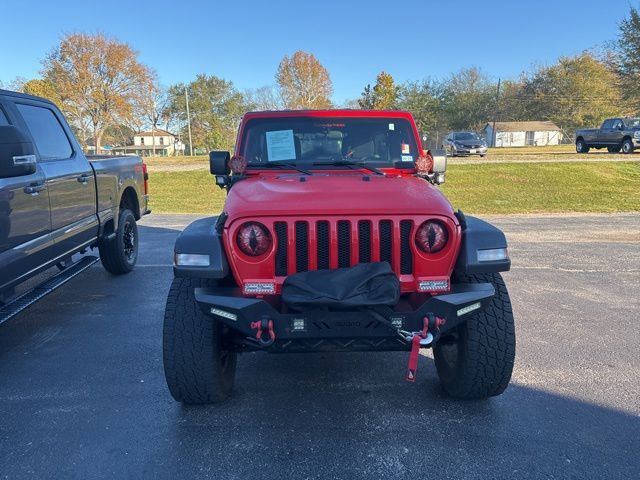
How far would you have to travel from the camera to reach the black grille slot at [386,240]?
278 centimetres

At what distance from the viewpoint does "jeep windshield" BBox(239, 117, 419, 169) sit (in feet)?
13.3

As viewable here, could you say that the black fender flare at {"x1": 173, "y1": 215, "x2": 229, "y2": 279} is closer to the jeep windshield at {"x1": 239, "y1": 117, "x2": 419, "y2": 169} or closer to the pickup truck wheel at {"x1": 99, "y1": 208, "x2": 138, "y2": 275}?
the jeep windshield at {"x1": 239, "y1": 117, "x2": 419, "y2": 169}

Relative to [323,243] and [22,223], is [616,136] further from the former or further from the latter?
[22,223]

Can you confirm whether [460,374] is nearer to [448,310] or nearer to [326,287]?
[448,310]

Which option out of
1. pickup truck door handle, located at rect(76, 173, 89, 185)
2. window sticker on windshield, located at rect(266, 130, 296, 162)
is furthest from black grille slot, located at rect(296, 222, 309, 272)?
pickup truck door handle, located at rect(76, 173, 89, 185)

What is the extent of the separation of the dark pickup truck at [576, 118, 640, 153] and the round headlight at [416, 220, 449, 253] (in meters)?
24.4

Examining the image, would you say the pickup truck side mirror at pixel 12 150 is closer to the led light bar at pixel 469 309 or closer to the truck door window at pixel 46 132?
the truck door window at pixel 46 132

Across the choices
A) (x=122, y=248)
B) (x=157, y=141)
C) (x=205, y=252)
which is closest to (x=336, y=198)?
(x=205, y=252)

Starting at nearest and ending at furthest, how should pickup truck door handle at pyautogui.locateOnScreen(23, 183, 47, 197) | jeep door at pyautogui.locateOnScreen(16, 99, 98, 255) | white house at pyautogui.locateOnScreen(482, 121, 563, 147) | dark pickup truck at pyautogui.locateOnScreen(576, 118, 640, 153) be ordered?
pickup truck door handle at pyautogui.locateOnScreen(23, 183, 47, 197) < jeep door at pyautogui.locateOnScreen(16, 99, 98, 255) < dark pickup truck at pyautogui.locateOnScreen(576, 118, 640, 153) < white house at pyautogui.locateOnScreen(482, 121, 563, 147)

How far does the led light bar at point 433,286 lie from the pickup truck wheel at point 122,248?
437 cm

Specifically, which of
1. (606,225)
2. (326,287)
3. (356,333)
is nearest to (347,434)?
(356,333)

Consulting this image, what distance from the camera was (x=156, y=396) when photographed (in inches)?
130

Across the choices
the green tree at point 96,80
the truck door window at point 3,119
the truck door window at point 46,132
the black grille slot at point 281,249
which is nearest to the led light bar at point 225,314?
the black grille slot at point 281,249

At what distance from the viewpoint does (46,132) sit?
4.75 m
